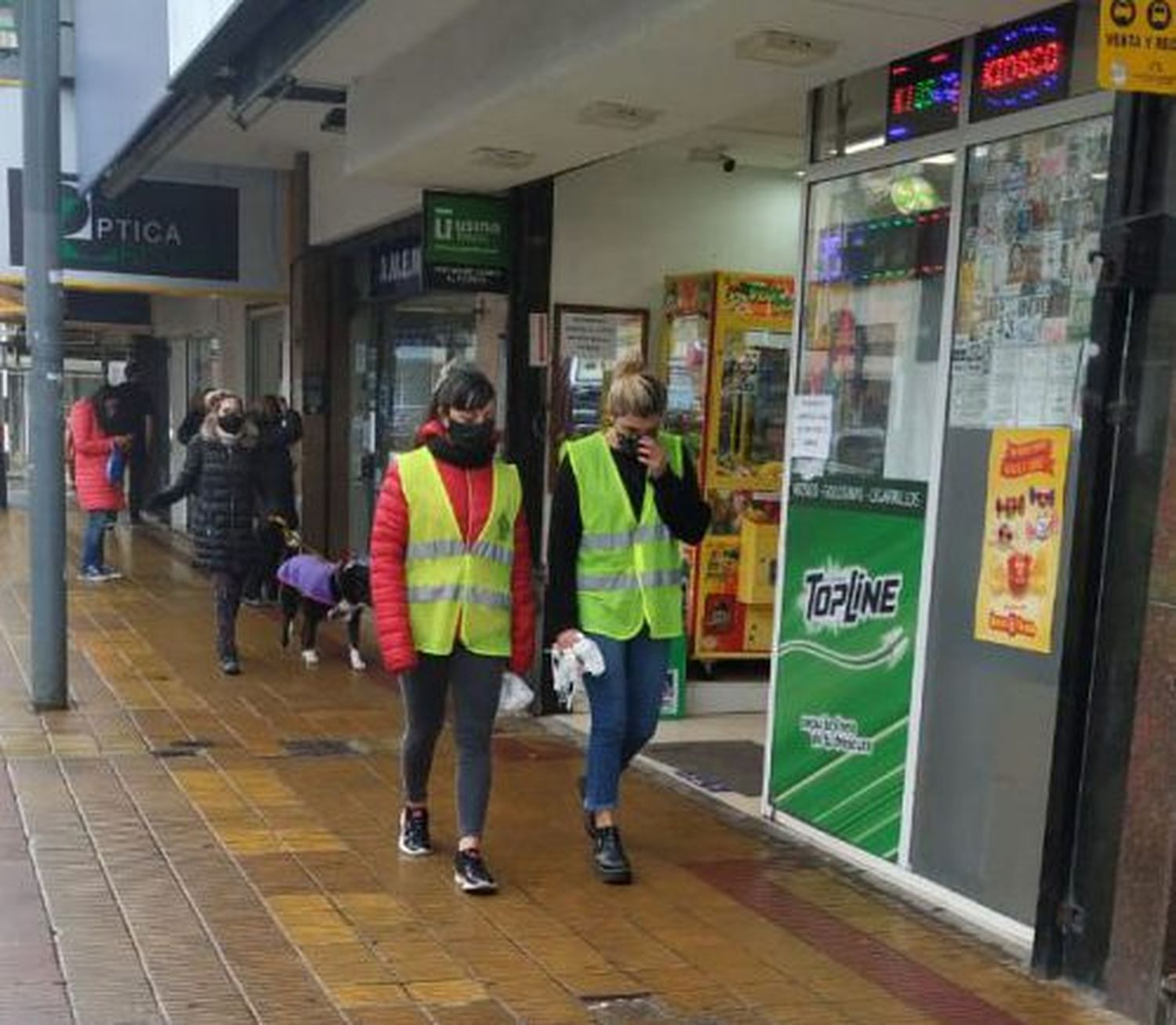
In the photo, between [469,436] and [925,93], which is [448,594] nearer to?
[469,436]

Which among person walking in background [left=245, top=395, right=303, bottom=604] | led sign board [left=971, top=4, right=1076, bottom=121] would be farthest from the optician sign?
led sign board [left=971, top=4, right=1076, bottom=121]

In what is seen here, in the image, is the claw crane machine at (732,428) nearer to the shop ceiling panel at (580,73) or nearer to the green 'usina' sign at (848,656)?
the shop ceiling panel at (580,73)

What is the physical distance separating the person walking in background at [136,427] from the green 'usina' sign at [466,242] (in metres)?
6.13

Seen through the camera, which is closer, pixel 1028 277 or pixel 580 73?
pixel 1028 277

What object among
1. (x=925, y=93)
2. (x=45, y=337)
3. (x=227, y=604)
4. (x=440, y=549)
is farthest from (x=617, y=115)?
(x=227, y=604)

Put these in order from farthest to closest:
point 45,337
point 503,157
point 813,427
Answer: point 45,337 → point 503,157 → point 813,427

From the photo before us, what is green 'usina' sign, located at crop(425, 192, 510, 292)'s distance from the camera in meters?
7.18

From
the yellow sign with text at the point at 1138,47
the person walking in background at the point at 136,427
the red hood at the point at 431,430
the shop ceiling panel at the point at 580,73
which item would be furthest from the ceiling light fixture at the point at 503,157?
the person walking in background at the point at 136,427

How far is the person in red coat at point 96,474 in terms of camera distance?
11.7m

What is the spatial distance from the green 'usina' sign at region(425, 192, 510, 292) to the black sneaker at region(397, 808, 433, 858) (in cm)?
320

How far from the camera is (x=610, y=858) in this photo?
4.76m

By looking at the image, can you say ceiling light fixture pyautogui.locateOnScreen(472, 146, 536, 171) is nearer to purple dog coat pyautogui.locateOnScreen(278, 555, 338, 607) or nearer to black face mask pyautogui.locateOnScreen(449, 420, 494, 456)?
black face mask pyautogui.locateOnScreen(449, 420, 494, 456)

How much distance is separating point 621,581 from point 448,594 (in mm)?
580

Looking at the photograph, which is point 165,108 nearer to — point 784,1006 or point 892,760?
point 892,760
